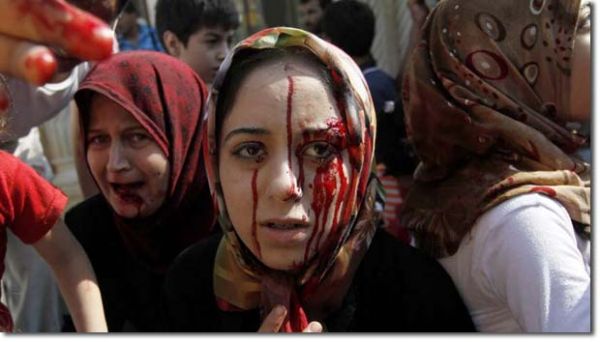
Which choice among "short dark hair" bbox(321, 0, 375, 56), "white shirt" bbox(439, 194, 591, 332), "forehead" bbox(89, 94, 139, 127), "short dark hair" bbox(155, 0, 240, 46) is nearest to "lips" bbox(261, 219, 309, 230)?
"white shirt" bbox(439, 194, 591, 332)

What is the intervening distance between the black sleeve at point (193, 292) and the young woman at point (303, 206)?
0.04m

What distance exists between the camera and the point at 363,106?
86.7 inches

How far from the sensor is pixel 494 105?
7.52 ft

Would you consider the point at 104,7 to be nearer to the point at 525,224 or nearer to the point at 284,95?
the point at 284,95

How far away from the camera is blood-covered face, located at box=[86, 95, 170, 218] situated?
2738mm

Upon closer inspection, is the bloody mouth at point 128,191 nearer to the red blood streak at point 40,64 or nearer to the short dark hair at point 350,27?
the red blood streak at point 40,64

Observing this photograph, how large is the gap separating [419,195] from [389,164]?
109 cm

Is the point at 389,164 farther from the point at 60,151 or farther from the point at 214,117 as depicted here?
the point at 60,151

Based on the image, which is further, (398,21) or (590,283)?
(398,21)

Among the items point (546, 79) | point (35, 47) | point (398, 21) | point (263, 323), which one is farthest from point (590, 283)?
point (398, 21)

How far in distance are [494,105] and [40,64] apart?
127 centimetres

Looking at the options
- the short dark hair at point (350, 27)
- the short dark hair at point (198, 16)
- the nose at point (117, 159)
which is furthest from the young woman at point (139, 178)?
the short dark hair at point (350, 27)

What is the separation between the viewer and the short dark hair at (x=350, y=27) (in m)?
4.30

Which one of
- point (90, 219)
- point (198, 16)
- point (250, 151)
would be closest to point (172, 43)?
point (198, 16)
